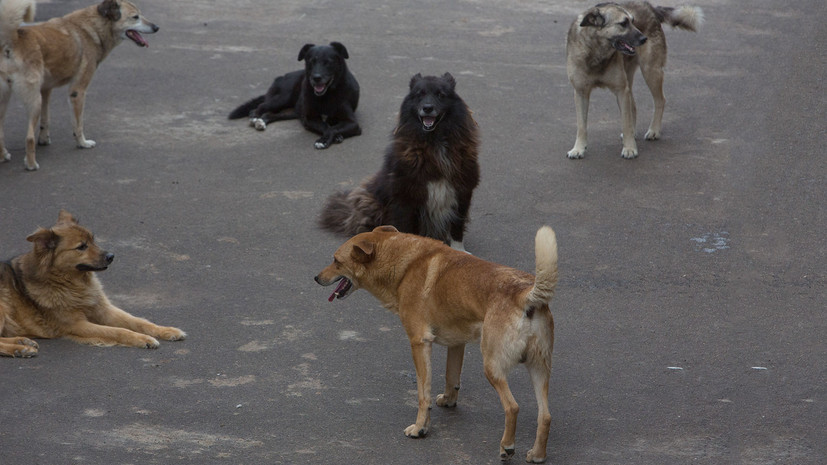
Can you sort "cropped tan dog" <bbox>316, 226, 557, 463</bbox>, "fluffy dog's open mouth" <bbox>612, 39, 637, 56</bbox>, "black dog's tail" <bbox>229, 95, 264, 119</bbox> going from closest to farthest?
1. "cropped tan dog" <bbox>316, 226, 557, 463</bbox>
2. "fluffy dog's open mouth" <bbox>612, 39, 637, 56</bbox>
3. "black dog's tail" <bbox>229, 95, 264, 119</bbox>

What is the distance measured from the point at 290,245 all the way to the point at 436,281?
3103mm

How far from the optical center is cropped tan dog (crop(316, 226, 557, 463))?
4.83 metres

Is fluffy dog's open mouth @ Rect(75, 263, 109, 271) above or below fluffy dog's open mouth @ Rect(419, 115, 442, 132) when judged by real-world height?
below

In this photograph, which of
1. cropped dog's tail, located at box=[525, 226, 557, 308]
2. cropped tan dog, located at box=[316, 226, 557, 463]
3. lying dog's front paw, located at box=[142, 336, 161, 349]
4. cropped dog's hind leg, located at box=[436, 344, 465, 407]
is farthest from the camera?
lying dog's front paw, located at box=[142, 336, 161, 349]

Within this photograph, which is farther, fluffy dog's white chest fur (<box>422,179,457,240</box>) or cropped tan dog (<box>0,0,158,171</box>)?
cropped tan dog (<box>0,0,158,171</box>)

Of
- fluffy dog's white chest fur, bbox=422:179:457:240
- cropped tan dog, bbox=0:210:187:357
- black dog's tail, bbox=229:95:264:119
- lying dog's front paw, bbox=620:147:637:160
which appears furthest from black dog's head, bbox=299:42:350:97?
cropped tan dog, bbox=0:210:187:357

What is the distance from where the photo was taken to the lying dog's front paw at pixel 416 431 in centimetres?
527

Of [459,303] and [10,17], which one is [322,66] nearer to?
[10,17]

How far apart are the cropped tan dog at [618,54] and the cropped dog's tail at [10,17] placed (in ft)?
19.4

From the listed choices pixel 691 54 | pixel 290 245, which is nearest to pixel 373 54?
pixel 691 54

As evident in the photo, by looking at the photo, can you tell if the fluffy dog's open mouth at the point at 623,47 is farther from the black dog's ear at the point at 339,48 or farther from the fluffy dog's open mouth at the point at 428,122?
the black dog's ear at the point at 339,48

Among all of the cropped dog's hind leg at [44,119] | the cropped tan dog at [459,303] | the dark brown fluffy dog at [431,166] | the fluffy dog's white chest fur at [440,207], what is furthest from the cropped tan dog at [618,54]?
the cropped dog's hind leg at [44,119]

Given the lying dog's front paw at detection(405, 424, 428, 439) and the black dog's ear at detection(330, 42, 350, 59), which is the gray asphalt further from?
the black dog's ear at detection(330, 42, 350, 59)

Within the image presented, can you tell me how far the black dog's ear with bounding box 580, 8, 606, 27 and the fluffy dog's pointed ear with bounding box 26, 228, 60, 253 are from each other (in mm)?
6161
